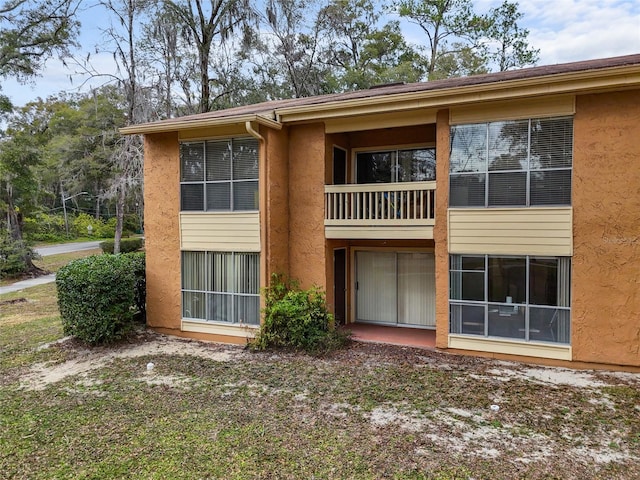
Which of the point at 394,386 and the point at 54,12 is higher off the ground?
the point at 54,12

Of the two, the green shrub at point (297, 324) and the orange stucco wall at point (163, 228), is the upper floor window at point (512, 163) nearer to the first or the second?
the green shrub at point (297, 324)

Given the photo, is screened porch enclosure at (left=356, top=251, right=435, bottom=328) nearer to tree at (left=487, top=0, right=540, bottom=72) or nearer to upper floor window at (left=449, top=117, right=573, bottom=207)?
upper floor window at (left=449, top=117, right=573, bottom=207)

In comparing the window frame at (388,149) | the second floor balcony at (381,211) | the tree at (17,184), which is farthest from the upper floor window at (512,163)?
the tree at (17,184)

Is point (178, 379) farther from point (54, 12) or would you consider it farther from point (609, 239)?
point (54, 12)

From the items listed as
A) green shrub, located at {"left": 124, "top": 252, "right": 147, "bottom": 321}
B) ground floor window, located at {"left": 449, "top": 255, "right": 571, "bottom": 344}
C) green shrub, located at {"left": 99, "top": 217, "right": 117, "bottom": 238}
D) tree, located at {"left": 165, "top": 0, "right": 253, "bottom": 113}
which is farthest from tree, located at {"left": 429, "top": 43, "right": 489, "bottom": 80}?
green shrub, located at {"left": 99, "top": 217, "right": 117, "bottom": 238}

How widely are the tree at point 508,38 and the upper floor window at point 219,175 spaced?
20372 millimetres

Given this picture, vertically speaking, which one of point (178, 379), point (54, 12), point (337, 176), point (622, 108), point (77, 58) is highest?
point (54, 12)

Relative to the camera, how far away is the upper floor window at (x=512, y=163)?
8023mm

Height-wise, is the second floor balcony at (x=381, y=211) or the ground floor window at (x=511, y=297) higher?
the second floor balcony at (x=381, y=211)

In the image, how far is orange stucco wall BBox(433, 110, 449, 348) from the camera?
29.1ft

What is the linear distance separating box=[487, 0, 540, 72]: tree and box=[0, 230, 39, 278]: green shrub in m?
27.3

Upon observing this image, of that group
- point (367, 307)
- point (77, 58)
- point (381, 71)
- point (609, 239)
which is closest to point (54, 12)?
point (77, 58)

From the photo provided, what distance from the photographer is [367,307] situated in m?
11.8

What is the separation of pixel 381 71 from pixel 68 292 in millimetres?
21075
